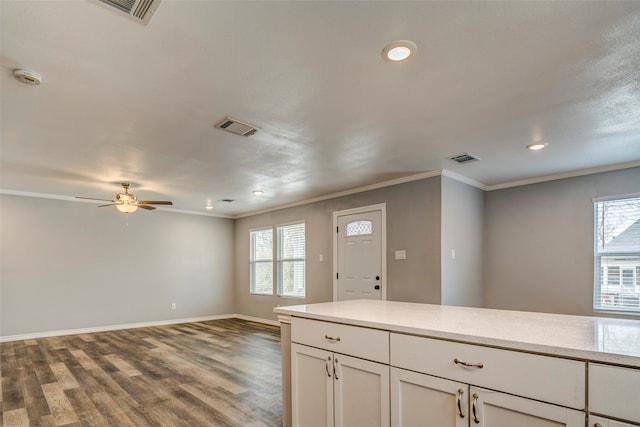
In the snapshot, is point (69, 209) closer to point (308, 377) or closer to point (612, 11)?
point (308, 377)

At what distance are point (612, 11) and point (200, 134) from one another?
2.99 meters

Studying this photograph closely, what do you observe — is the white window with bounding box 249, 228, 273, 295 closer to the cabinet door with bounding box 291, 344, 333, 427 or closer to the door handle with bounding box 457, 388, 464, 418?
the cabinet door with bounding box 291, 344, 333, 427

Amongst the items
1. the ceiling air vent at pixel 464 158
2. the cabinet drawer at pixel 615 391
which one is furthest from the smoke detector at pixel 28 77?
the ceiling air vent at pixel 464 158

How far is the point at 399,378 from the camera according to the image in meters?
1.74

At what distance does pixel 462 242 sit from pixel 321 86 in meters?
3.41

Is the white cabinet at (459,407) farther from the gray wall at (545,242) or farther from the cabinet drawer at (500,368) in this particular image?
the gray wall at (545,242)

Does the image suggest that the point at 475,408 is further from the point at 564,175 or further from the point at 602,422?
the point at 564,175

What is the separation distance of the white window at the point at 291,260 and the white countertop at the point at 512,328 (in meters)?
4.45

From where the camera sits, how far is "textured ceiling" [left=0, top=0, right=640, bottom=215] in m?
1.72

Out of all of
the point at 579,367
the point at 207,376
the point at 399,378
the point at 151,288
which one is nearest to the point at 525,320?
the point at 579,367

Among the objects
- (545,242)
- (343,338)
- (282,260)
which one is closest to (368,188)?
(545,242)

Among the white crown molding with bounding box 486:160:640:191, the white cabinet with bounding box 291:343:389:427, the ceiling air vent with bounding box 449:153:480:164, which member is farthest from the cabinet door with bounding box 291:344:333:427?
the white crown molding with bounding box 486:160:640:191

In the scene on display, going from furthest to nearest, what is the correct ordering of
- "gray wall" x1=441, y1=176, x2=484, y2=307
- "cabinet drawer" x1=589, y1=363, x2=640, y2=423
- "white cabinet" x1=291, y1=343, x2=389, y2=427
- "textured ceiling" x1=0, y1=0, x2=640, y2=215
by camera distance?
"gray wall" x1=441, y1=176, x2=484, y2=307 < "white cabinet" x1=291, y1=343, x2=389, y2=427 < "textured ceiling" x1=0, y1=0, x2=640, y2=215 < "cabinet drawer" x1=589, y1=363, x2=640, y2=423

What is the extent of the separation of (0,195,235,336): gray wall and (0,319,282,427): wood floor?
25.9 inches
